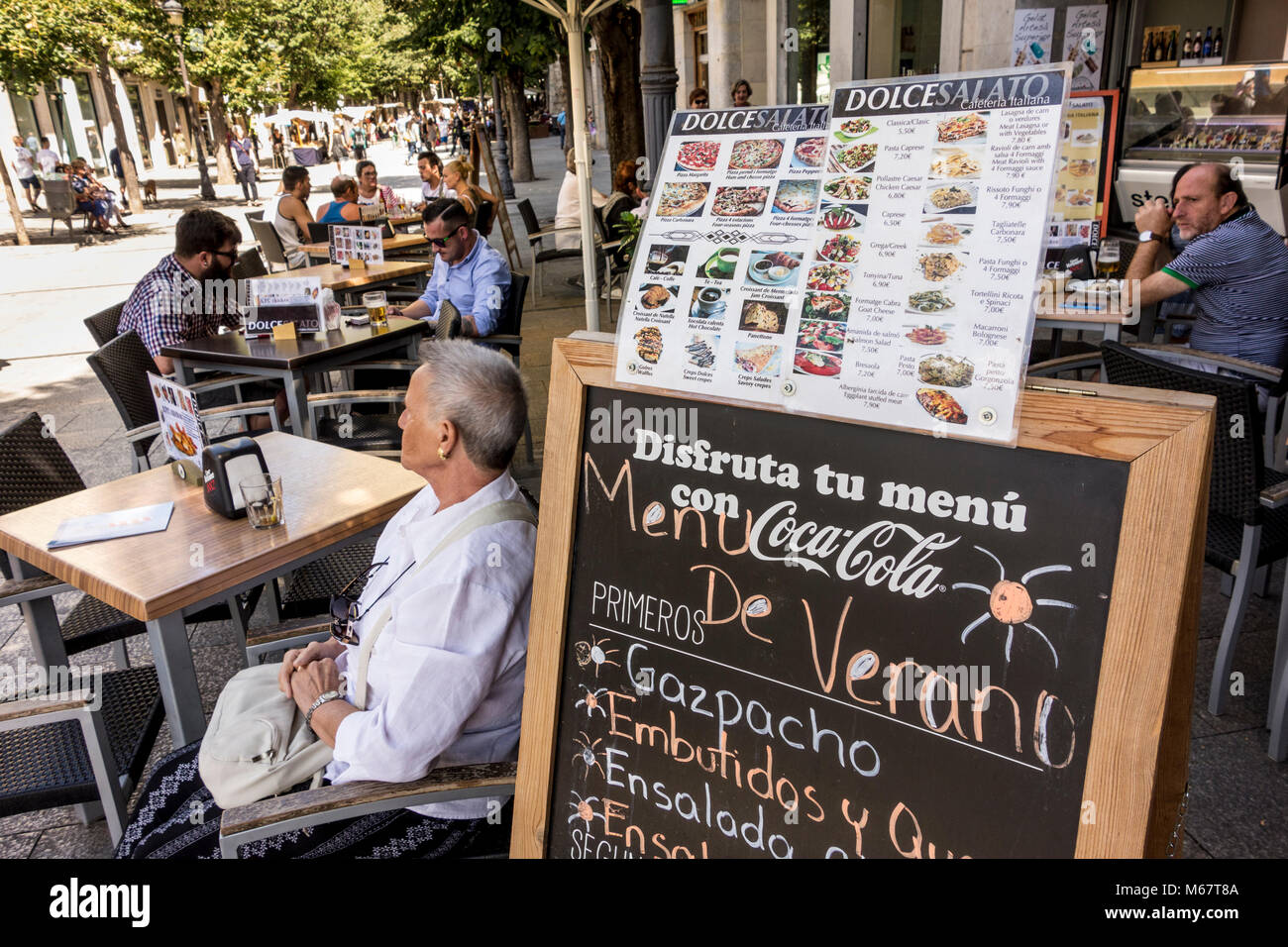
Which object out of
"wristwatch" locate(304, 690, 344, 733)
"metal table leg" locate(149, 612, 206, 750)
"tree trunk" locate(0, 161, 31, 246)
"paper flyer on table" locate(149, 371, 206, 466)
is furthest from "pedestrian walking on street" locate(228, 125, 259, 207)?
"wristwatch" locate(304, 690, 344, 733)

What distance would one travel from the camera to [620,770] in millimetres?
1592

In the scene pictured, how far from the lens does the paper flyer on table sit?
266 centimetres

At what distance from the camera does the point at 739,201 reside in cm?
146

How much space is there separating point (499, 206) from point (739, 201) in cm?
1006

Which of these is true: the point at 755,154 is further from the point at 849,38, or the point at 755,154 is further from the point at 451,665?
the point at 849,38

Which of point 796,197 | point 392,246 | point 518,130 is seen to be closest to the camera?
point 796,197

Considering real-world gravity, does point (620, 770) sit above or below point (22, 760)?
above

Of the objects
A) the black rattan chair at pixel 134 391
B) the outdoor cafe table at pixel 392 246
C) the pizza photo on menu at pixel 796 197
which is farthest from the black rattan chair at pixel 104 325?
the pizza photo on menu at pixel 796 197

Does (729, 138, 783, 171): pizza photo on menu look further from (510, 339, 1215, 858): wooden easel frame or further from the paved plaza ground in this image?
the paved plaza ground

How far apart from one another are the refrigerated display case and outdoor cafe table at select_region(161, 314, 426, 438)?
21.9 ft

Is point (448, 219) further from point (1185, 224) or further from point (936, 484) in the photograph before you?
point (936, 484)

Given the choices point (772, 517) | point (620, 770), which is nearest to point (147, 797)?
point (620, 770)

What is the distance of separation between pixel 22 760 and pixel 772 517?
6.84 feet

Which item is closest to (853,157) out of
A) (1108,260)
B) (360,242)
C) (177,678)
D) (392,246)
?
(177,678)
